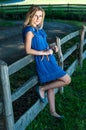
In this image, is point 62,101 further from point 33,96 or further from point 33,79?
point 33,79

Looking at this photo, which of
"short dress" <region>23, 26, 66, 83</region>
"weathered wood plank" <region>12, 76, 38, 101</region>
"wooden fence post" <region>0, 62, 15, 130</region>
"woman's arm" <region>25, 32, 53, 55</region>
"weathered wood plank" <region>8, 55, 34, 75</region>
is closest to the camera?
"wooden fence post" <region>0, 62, 15, 130</region>

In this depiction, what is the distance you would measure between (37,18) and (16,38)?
35.6 ft

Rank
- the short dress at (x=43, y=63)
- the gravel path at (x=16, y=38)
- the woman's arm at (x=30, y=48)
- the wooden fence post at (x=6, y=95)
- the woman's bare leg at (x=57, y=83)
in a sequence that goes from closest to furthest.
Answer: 1. the wooden fence post at (x=6, y=95)
2. the woman's arm at (x=30, y=48)
3. the short dress at (x=43, y=63)
4. the woman's bare leg at (x=57, y=83)
5. the gravel path at (x=16, y=38)

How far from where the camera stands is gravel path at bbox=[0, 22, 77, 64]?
12.3 m

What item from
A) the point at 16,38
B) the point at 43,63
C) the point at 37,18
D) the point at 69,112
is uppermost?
the point at 37,18

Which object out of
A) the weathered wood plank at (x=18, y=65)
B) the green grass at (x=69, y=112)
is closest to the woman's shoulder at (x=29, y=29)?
the weathered wood plank at (x=18, y=65)

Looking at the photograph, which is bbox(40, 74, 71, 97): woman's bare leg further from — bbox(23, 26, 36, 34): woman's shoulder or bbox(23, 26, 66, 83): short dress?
bbox(23, 26, 36, 34): woman's shoulder

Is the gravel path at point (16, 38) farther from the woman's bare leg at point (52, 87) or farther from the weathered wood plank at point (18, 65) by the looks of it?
the weathered wood plank at point (18, 65)

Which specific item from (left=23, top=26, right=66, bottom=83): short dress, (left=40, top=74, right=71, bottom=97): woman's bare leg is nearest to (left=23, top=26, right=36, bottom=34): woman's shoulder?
(left=23, top=26, right=66, bottom=83): short dress

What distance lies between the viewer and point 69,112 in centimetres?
710

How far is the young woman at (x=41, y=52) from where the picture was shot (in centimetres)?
600

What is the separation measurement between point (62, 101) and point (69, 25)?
1527 centimetres

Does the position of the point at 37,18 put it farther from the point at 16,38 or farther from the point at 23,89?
the point at 16,38

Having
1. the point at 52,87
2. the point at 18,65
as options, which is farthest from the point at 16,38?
the point at 18,65
